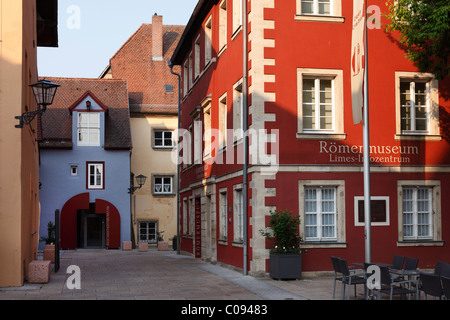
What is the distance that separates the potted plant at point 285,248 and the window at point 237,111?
12.5 ft

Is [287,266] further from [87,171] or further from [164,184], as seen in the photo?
[164,184]

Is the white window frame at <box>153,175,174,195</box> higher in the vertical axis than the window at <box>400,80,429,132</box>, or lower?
lower

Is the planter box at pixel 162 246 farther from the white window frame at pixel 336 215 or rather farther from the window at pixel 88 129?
the white window frame at pixel 336 215

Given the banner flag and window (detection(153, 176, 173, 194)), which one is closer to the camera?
the banner flag

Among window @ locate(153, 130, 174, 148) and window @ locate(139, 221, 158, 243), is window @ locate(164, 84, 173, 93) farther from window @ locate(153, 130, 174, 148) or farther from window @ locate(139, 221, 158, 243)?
window @ locate(139, 221, 158, 243)

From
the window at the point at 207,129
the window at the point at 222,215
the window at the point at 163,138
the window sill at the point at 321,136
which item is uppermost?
the window at the point at 163,138

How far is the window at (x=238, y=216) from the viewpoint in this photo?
20516 millimetres

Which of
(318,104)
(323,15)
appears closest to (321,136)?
(318,104)

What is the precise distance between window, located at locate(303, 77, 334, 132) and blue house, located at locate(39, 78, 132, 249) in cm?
2320

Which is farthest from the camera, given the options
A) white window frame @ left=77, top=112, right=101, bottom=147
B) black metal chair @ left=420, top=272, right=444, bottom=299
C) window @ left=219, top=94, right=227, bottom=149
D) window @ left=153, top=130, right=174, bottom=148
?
window @ left=153, top=130, right=174, bottom=148

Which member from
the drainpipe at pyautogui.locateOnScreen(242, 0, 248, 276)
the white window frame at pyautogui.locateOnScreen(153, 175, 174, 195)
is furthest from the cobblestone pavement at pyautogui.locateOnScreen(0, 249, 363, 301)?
the white window frame at pyautogui.locateOnScreen(153, 175, 174, 195)

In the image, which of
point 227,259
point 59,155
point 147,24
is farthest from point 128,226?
point 227,259

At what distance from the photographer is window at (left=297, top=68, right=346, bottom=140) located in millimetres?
18641

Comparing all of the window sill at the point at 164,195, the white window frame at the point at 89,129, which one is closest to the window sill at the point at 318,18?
the white window frame at the point at 89,129
